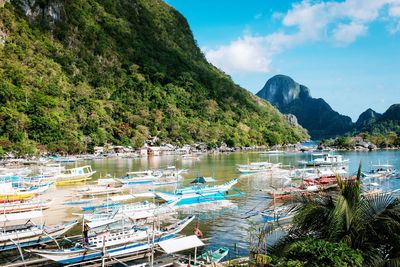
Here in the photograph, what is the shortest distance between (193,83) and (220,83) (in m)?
21.0

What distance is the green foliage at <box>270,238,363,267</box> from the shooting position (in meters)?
6.27

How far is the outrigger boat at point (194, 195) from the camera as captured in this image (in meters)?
36.2

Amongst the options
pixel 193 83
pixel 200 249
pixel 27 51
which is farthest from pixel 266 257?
pixel 193 83

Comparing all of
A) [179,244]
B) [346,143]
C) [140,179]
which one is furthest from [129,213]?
[346,143]

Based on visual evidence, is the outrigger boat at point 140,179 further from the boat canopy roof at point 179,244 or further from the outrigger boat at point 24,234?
the boat canopy roof at point 179,244

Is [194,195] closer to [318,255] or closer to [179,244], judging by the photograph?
[179,244]

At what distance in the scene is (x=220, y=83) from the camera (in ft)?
646

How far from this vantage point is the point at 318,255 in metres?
6.50

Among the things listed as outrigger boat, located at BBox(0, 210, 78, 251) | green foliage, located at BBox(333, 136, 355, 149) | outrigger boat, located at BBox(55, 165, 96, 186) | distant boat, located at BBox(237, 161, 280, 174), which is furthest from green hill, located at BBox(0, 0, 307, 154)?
outrigger boat, located at BBox(0, 210, 78, 251)

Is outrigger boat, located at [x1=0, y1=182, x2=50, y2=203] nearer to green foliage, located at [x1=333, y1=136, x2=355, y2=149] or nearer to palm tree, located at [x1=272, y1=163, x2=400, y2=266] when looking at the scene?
palm tree, located at [x1=272, y1=163, x2=400, y2=266]

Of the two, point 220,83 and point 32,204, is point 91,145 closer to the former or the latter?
point 32,204

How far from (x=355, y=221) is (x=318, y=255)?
1038 mm

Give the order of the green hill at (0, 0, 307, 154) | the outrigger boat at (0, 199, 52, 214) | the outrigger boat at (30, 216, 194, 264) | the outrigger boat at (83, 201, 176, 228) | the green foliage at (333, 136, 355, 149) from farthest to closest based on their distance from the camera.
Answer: the green foliage at (333, 136, 355, 149) < the green hill at (0, 0, 307, 154) < the outrigger boat at (0, 199, 52, 214) < the outrigger boat at (83, 201, 176, 228) < the outrigger boat at (30, 216, 194, 264)

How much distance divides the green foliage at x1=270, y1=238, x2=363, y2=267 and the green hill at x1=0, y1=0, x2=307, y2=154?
9448 cm
